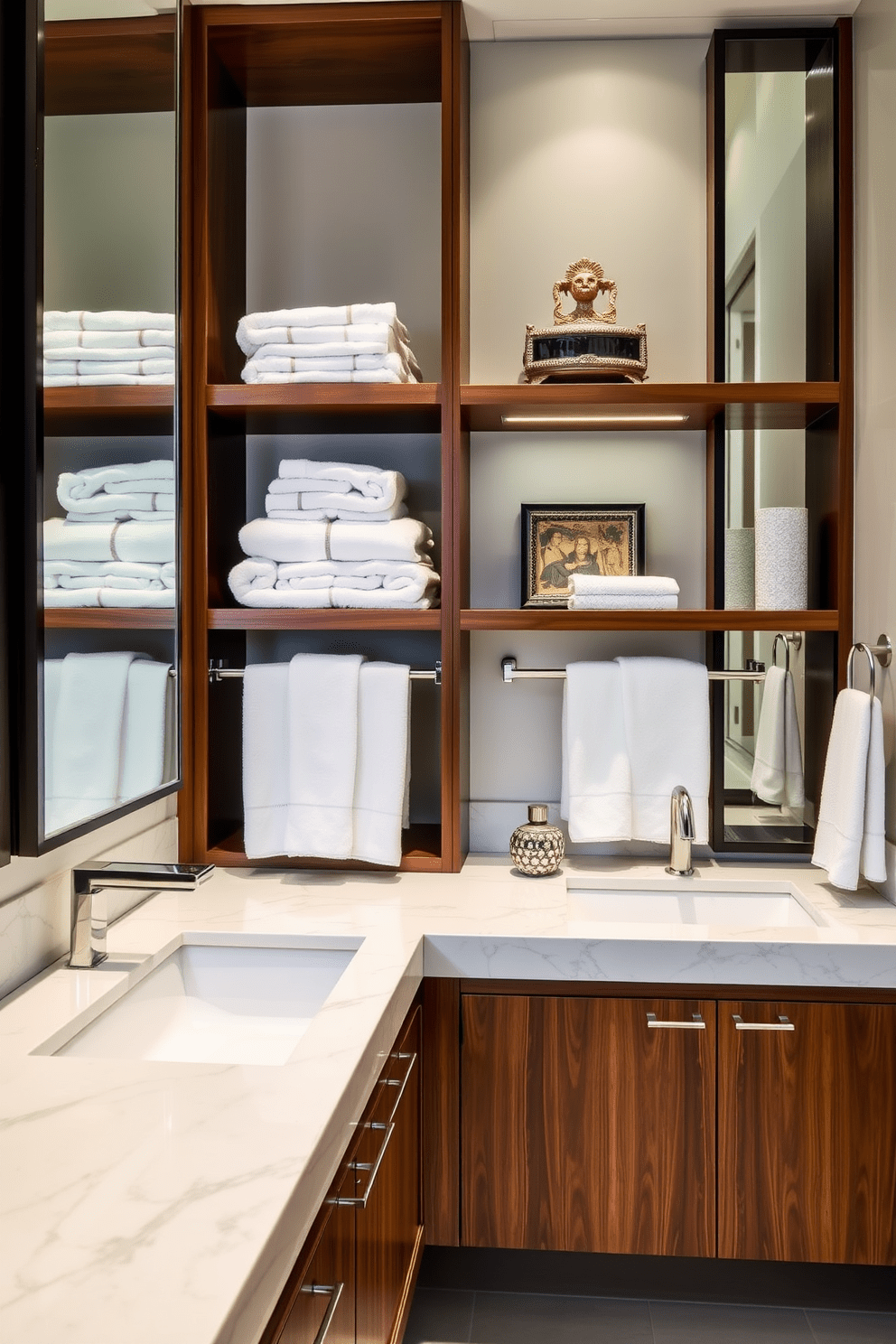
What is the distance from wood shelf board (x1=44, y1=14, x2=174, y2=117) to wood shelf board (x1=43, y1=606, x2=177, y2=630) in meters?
0.67

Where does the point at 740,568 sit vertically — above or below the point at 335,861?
above

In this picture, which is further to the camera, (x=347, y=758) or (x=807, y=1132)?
(x=347, y=758)

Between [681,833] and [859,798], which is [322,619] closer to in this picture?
[681,833]

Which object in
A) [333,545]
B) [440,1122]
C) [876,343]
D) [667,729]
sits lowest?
[440,1122]

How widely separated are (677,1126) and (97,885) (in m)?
1.04

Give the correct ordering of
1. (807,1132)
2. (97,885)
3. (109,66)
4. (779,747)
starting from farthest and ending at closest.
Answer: (779,747), (807,1132), (109,66), (97,885)

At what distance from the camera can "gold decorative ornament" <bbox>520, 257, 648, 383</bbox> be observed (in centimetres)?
208

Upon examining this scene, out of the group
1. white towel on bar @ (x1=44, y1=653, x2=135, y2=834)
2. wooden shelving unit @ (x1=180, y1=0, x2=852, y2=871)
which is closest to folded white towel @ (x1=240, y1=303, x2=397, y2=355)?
wooden shelving unit @ (x1=180, y1=0, x2=852, y2=871)

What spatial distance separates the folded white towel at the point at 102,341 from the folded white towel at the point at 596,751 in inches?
40.0

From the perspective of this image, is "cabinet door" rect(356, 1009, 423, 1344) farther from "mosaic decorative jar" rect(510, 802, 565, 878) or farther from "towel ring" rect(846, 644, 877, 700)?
"towel ring" rect(846, 644, 877, 700)

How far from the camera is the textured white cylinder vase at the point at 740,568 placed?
226 centimetres

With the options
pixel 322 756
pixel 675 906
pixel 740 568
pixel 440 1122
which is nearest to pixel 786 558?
pixel 740 568

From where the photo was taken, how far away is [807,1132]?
5.82ft

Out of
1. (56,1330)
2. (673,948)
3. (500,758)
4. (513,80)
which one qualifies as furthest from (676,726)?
(56,1330)
